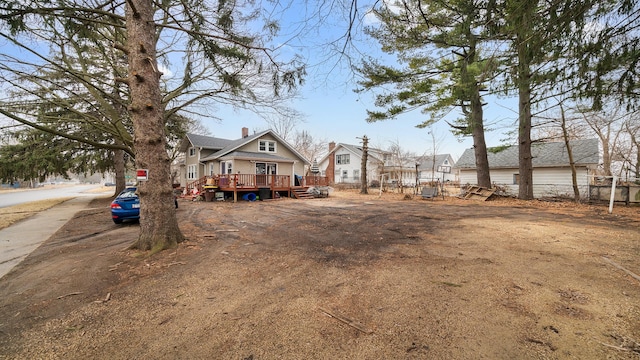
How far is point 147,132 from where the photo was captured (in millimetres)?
4719

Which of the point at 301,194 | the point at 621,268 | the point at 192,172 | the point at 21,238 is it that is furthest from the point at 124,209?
the point at 192,172

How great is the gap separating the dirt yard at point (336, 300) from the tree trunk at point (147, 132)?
1.72 feet

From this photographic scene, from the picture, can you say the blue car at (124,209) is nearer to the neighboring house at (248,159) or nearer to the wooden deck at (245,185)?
the wooden deck at (245,185)

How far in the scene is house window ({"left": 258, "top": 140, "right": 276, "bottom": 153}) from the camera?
72.4ft

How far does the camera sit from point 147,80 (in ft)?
15.7

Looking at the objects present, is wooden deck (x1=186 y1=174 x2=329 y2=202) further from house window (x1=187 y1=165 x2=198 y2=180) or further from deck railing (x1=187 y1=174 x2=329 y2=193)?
house window (x1=187 y1=165 x2=198 y2=180)

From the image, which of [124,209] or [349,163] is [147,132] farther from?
[349,163]

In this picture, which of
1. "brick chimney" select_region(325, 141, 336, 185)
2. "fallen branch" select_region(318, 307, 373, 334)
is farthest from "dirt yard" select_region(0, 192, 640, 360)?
"brick chimney" select_region(325, 141, 336, 185)

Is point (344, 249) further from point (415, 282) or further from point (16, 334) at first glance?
point (16, 334)

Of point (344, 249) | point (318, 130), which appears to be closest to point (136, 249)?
point (344, 249)

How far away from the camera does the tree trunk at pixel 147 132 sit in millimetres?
4699

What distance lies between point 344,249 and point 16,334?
4.24 m

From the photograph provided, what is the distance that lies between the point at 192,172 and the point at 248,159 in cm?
900

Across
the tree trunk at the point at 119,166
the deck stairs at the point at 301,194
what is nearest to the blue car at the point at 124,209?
the deck stairs at the point at 301,194
